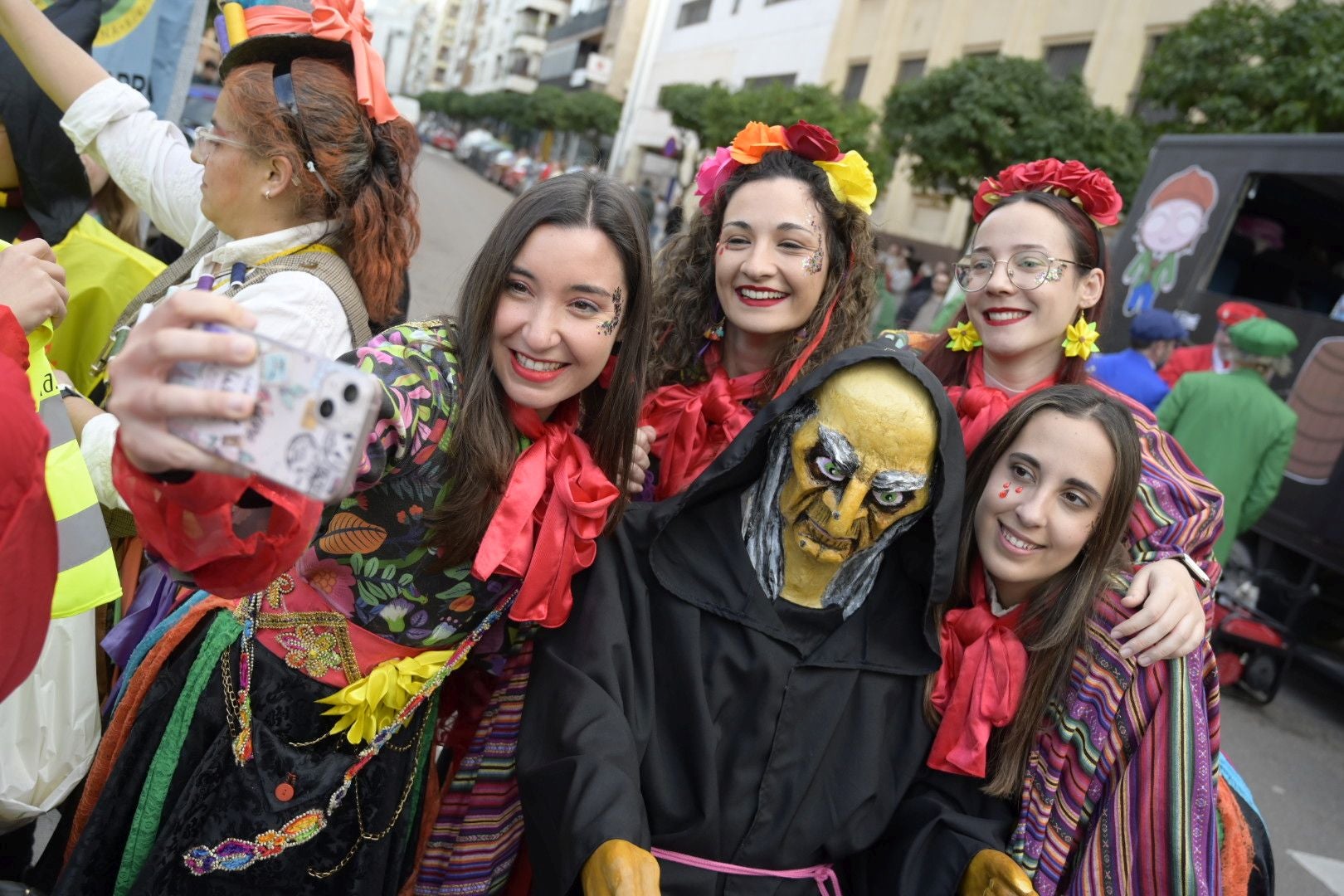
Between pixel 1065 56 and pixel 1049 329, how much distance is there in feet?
60.4

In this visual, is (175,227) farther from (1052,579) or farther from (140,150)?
(1052,579)

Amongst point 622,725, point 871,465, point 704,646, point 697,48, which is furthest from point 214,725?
point 697,48

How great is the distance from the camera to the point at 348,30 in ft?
6.51

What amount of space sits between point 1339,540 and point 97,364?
6621 millimetres

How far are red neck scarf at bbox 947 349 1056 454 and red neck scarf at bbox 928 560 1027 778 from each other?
403 millimetres

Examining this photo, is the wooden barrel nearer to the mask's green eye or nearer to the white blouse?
the mask's green eye

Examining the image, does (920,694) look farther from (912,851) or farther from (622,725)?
(622,725)

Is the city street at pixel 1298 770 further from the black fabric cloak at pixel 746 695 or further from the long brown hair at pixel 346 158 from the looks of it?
the black fabric cloak at pixel 746 695

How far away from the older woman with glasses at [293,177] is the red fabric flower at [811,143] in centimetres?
97

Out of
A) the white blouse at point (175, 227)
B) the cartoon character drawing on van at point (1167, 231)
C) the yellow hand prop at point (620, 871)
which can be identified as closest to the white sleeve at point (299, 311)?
the white blouse at point (175, 227)

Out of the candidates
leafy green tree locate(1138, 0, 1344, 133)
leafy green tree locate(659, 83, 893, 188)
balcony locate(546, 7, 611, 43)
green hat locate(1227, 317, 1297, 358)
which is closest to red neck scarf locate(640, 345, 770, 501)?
green hat locate(1227, 317, 1297, 358)

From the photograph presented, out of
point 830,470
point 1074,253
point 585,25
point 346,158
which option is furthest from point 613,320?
point 585,25

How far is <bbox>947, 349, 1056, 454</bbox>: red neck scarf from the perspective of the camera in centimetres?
224

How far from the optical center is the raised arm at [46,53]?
2.11m
